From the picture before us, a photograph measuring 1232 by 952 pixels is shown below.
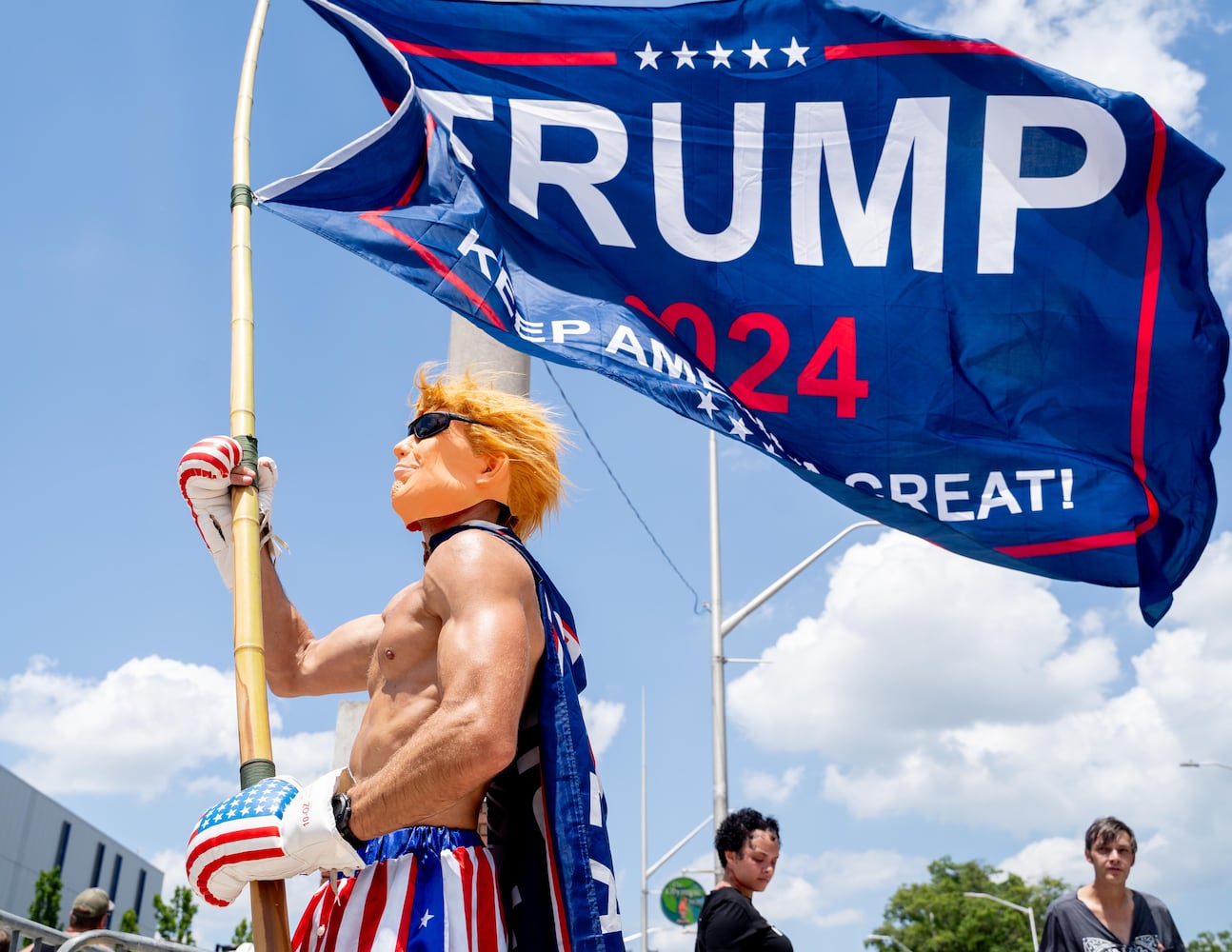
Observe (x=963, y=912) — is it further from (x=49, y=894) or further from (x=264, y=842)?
(x=264, y=842)

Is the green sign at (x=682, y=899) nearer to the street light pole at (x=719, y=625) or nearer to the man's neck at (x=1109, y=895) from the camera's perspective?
the street light pole at (x=719, y=625)

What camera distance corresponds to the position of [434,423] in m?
3.30

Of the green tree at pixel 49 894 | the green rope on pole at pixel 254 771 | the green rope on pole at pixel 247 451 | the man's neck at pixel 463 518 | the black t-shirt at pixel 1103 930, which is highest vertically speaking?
the green tree at pixel 49 894

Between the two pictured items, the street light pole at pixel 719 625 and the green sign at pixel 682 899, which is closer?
the street light pole at pixel 719 625

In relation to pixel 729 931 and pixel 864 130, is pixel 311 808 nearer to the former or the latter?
pixel 729 931

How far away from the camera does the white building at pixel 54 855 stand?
41406 mm

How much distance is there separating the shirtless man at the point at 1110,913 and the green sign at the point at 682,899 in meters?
22.7

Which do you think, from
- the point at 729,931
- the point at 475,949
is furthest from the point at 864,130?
the point at 475,949

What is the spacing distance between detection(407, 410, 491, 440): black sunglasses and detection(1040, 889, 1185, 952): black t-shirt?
11.8 feet

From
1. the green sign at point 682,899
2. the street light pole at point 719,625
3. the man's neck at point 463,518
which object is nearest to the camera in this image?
the man's neck at point 463,518

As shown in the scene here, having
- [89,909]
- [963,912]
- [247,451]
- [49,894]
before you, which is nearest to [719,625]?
[89,909]

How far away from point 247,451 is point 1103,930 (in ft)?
13.9

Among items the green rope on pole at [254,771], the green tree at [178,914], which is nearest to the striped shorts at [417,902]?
the green rope on pole at [254,771]

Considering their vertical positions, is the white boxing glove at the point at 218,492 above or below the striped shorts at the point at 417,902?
above
